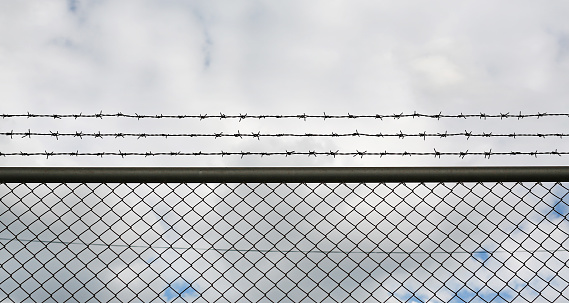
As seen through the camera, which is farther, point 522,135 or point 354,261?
point 522,135

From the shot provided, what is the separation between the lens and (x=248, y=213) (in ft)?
9.23

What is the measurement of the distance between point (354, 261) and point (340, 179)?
0.39 meters

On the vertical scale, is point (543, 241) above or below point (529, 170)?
below

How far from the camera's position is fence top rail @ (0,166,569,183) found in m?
2.71

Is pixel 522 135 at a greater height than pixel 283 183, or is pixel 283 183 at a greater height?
pixel 522 135

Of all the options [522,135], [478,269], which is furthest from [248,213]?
[522,135]

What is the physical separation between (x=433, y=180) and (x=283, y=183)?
71 centimetres

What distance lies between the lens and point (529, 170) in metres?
2.83

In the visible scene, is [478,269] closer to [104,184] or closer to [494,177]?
[494,177]

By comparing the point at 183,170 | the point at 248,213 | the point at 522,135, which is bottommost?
the point at 248,213

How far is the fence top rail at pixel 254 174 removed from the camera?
271 centimetres

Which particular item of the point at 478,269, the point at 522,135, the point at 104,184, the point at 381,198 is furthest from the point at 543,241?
the point at 104,184

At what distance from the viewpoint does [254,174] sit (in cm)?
274

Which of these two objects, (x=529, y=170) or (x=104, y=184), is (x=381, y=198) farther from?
(x=104, y=184)
